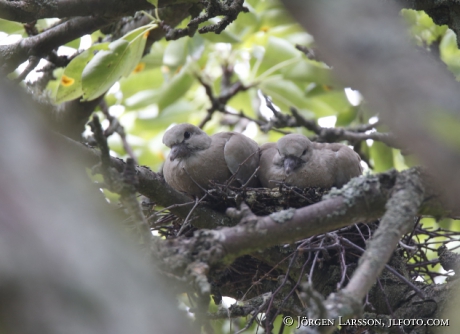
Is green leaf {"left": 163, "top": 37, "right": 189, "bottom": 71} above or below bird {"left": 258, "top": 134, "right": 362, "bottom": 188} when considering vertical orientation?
above

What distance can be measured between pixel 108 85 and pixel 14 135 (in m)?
→ 2.70

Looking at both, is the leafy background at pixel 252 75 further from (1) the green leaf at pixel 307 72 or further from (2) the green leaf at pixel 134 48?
(2) the green leaf at pixel 134 48

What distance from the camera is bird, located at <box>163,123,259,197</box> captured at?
4566 millimetres

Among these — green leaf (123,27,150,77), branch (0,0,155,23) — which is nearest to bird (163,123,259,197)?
green leaf (123,27,150,77)

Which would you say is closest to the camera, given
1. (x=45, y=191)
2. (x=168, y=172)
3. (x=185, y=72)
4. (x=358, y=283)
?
(x=45, y=191)

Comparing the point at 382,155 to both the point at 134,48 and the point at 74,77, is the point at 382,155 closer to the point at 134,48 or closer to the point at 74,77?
the point at 134,48

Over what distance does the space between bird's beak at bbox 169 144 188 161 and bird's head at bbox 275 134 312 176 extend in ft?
2.71

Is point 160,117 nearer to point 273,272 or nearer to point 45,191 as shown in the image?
point 273,272

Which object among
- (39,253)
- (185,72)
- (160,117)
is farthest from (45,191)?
(160,117)

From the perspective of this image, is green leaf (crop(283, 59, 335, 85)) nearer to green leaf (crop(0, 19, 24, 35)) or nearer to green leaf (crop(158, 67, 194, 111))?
green leaf (crop(158, 67, 194, 111))

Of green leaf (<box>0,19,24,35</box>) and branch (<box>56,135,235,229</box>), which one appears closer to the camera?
branch (<box>56,135,235,229</box>)

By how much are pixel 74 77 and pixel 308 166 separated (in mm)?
2056

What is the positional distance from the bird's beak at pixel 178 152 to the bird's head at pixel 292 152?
83 cm

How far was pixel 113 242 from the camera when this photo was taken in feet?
4.27
